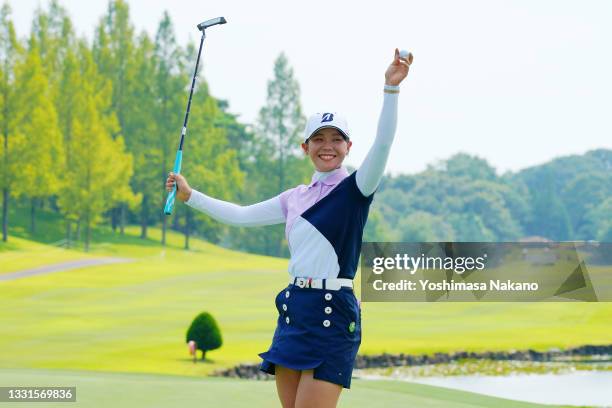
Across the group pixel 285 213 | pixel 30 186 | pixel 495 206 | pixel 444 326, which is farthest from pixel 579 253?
pixel 495 206

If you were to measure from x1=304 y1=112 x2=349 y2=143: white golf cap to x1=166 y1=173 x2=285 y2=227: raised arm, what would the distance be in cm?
50

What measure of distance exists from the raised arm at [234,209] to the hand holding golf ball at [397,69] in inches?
40.7

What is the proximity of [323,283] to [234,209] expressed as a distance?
2.92 ft

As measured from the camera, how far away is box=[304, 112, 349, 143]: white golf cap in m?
4.49

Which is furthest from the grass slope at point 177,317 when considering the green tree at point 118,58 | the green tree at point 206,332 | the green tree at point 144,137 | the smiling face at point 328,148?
the smiling face at point 328,148

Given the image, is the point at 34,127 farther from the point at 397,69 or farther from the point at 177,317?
the point at 397,69

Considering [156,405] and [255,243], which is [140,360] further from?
[255,243]

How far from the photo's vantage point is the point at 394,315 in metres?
36.7

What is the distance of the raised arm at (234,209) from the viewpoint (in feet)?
16.2

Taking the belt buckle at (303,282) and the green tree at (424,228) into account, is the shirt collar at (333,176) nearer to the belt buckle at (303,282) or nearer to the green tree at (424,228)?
the belt buckle at (303,282)

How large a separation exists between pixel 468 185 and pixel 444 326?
56.5m

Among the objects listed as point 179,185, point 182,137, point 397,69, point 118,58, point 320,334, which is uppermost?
point 118,58

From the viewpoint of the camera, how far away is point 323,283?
4.42 metres

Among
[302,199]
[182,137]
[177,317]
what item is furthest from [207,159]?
[302,199]
